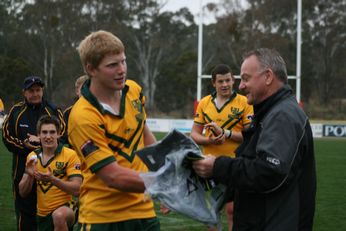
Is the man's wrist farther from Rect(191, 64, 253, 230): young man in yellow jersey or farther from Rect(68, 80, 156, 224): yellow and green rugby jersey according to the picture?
Rect(68, 80, 156, 224): yellow and green rugby jersey

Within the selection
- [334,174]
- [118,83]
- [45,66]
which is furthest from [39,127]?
[45,66]

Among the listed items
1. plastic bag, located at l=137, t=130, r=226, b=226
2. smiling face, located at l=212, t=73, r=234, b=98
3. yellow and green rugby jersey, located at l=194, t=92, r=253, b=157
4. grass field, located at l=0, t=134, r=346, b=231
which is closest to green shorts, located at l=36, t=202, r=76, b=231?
grass field, located at l=0, t=134, r=346, b=231

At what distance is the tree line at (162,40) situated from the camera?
50.3 m

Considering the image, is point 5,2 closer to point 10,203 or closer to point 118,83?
point 10,203

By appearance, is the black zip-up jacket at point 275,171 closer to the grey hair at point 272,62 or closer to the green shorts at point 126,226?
the grey hair at point 272,62

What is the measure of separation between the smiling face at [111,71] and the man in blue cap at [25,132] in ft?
10.9

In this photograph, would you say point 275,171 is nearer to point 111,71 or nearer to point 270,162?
point 270,162

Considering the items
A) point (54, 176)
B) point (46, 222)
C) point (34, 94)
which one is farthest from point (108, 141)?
point (34, 94)

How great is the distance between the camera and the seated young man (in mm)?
6336

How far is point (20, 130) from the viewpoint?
23.6 feet

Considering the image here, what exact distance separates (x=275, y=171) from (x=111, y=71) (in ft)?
3.94

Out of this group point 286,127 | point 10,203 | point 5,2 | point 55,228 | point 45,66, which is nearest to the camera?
point 286,127

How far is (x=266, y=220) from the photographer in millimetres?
3408

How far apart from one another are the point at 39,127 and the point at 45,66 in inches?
1754
